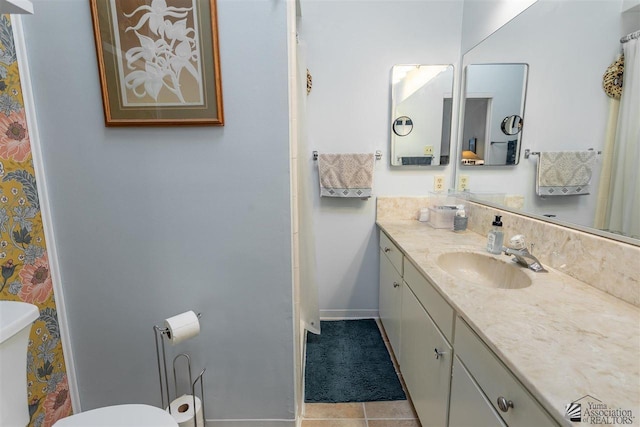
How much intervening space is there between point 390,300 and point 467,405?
1.01m

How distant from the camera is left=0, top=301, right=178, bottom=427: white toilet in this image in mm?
869

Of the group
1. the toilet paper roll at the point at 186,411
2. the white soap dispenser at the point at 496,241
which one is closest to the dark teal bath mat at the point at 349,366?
the toilet paper roll at the point at 186,411

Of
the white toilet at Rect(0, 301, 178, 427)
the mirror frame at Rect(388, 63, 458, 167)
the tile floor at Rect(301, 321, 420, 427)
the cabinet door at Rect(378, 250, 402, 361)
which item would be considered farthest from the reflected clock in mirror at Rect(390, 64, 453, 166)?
the white toilet at Rect(0, 301, 178, 427)

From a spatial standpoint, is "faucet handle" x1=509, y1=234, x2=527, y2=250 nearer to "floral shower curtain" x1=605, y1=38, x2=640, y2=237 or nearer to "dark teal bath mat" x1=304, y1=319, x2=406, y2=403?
"floral shower curtain" x1=605, y1=38, x2=640, y2=237

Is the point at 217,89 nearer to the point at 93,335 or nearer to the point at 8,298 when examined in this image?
the point at 8,298

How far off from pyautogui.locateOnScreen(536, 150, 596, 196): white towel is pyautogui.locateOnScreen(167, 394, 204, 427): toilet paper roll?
6.03 feet

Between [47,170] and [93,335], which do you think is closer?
[47,170]

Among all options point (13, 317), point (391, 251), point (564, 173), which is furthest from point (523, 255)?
point (13, 317)

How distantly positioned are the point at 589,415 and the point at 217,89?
1.38m

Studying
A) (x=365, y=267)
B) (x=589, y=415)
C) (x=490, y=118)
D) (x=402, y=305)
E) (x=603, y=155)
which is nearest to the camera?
(x=589, y=415)

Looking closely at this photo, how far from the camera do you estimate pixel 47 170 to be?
1224 mm

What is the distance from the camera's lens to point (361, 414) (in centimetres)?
155

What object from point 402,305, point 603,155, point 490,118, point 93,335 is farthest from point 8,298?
point 490,118

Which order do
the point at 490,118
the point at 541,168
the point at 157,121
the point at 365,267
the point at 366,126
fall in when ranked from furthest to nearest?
the point at 365,267
the point at 366,126
the point at 490,118
the point at 541,168
the point at 157,121
